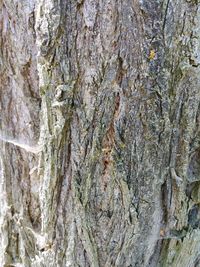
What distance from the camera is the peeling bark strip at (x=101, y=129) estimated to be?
89cm

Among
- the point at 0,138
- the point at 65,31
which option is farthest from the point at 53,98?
the point at 0,138

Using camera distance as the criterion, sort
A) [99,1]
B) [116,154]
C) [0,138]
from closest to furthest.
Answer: [99,1] → [116,154] → [0,138]

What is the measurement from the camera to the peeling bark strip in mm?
886

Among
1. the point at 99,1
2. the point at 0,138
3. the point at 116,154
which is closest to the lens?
the point at 99,1

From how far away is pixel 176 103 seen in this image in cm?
96

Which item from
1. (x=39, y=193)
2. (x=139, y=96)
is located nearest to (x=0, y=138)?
(x=39, y=193)

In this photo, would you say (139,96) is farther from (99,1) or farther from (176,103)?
(99,1)

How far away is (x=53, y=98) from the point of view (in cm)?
94

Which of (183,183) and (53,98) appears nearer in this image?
(53,98)

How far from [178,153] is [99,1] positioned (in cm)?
44

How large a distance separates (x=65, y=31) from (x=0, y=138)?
0.39 m

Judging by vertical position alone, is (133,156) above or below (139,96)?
below

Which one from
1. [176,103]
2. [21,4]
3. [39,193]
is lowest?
[39,193]

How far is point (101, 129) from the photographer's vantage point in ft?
3.09
